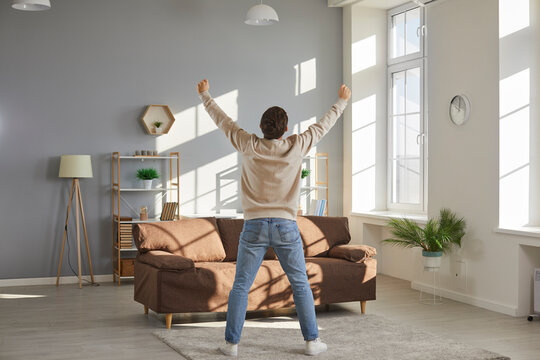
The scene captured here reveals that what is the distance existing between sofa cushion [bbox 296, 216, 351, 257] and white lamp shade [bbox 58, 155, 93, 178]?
2.32m

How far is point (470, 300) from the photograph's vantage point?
19.8 feet

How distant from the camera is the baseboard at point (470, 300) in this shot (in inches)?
220

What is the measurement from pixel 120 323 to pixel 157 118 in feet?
9.28

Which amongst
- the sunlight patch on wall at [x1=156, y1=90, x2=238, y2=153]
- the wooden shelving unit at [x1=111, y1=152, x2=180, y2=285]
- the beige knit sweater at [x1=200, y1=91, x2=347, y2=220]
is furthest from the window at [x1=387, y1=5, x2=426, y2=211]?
the beige knit sweater at [x1=200, y1=91, x2=347, y2=220]

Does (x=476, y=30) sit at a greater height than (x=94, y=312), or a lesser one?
greater

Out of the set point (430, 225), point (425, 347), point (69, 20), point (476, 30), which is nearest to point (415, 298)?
point (430, 225)

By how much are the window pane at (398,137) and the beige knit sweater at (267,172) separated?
3985mm

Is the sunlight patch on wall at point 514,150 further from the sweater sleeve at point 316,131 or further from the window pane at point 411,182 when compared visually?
the sweater sleeve at point 316,131

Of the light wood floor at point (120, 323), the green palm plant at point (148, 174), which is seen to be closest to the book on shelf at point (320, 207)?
the light wood floor at point (120, 323)

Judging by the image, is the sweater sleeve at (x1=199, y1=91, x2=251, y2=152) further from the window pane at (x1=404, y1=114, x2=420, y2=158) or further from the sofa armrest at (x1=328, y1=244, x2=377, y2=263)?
the window pane at (x1=404, y1=114, x2=420, y2=158)

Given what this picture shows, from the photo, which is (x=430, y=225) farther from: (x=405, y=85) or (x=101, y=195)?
(x=101, y=195)

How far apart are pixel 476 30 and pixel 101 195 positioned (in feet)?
13.5

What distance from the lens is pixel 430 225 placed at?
6066 mm

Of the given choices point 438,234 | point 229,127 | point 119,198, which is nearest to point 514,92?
point 438,234
